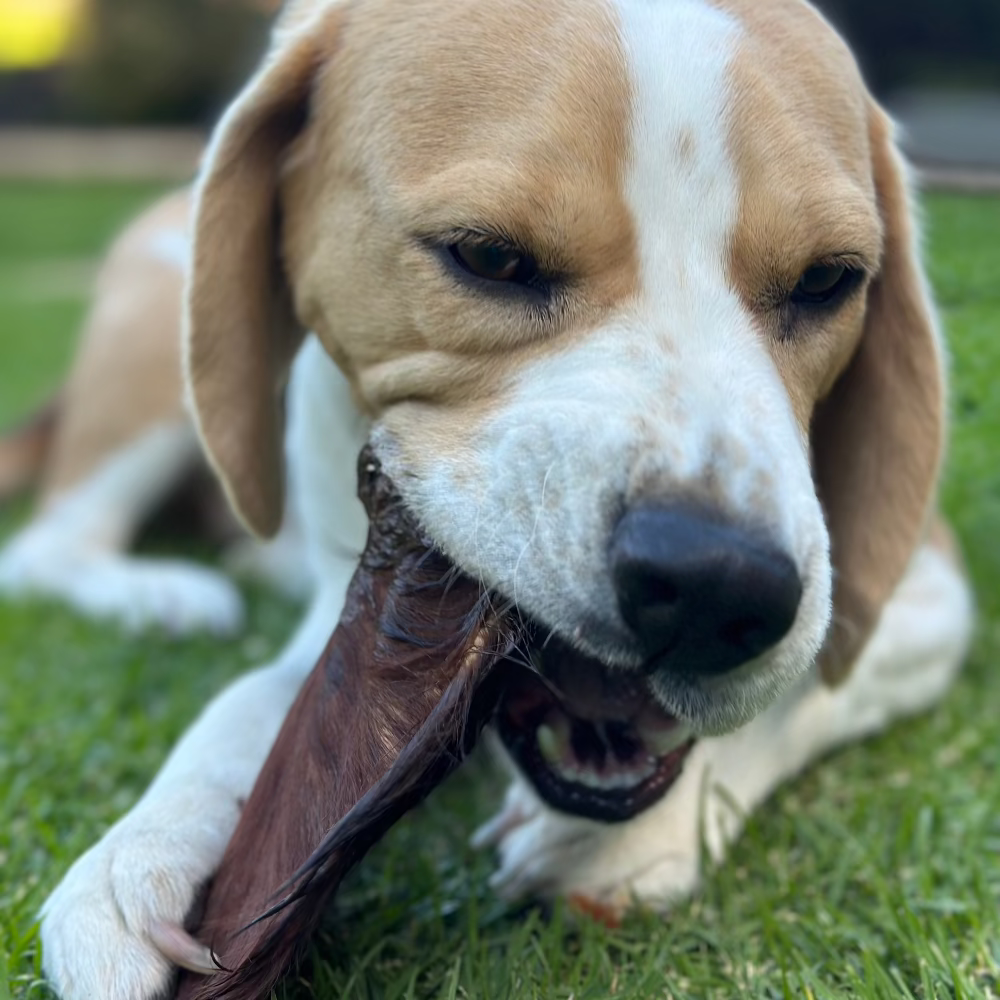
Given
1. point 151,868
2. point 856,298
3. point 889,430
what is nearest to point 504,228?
point 856,298

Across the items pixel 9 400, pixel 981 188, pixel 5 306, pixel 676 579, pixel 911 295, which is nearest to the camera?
pixel 676 579

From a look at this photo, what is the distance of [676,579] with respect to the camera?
1769mm

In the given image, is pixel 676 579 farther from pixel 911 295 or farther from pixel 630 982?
pixel 911 295

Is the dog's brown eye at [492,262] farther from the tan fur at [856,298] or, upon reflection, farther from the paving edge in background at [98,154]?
the paving edge in background at [98,154]

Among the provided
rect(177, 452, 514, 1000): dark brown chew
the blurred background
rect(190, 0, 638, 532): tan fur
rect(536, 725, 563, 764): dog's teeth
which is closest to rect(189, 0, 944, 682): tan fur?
rect(190, 0, 638, 532): tan fur

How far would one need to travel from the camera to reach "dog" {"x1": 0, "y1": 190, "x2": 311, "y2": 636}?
4473 millimetres

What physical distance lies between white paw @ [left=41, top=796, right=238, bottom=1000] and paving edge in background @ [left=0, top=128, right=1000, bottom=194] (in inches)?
753

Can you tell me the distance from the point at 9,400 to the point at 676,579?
712 cm

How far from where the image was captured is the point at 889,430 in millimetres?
2799

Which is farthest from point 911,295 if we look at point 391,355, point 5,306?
point 5,306

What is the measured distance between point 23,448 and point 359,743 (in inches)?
159

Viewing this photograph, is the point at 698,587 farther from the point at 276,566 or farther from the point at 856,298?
the point at 276,566

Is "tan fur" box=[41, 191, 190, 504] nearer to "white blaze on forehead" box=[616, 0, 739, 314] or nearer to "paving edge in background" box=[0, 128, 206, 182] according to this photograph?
"white blaze on forehead" box=[616, 0, 739, 314]

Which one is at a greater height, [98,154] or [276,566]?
[276,566]
